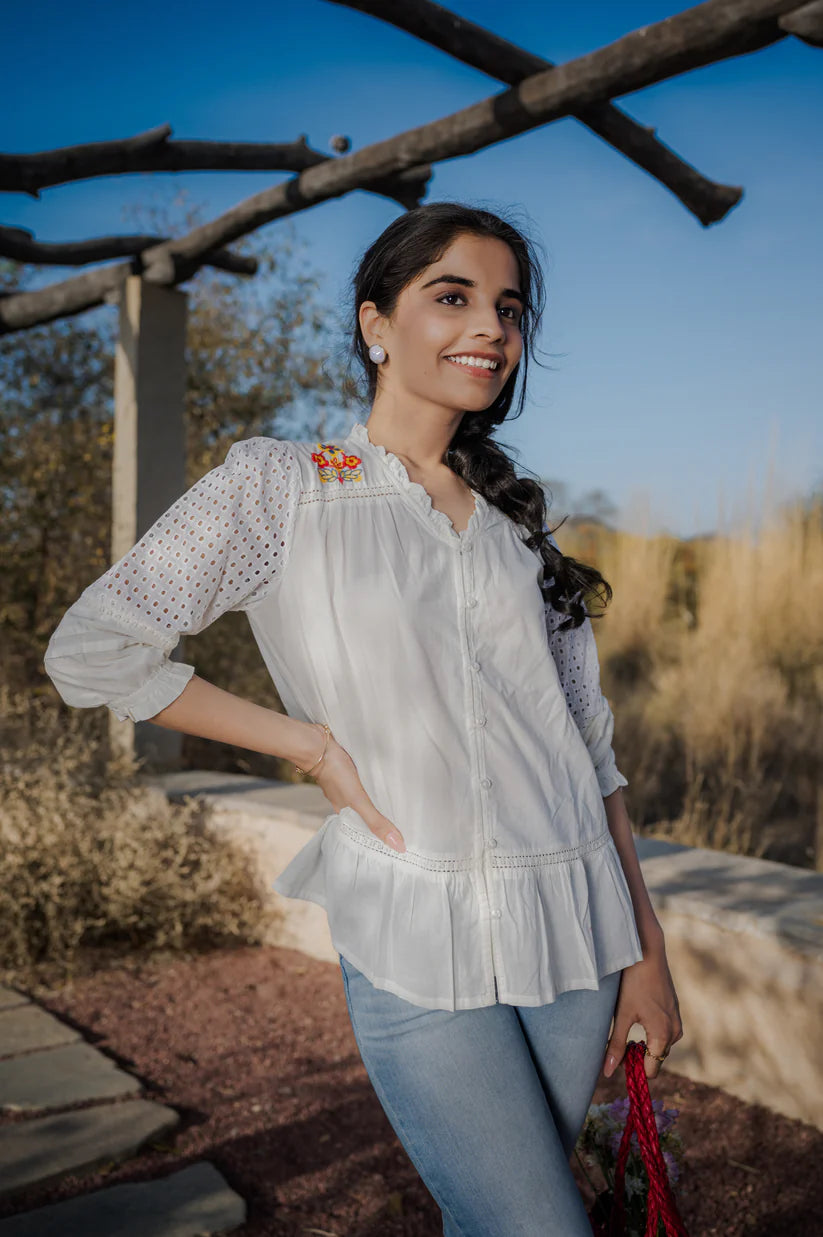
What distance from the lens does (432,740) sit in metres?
1.28

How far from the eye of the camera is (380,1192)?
2.55 m

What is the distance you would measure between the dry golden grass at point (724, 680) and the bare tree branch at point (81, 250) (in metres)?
3.19

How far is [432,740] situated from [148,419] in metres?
4.46

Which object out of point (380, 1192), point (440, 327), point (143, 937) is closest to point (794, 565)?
point (143, 937)

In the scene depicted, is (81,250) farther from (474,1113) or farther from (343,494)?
(474,1113)

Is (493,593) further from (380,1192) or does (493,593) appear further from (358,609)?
(380,1192)

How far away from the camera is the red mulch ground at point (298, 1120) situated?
2445mm

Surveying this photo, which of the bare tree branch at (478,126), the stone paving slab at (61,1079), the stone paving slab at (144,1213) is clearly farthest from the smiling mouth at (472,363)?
the stone paving slab at (61,1079)

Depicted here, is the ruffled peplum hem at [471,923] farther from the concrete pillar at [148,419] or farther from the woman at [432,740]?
the concrete pillar at [148,419]

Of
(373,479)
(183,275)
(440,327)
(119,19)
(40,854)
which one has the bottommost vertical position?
(40,854)

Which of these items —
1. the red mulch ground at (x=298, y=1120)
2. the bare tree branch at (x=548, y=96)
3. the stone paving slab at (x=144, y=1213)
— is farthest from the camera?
the bare tree branch at (x=548, y=96)

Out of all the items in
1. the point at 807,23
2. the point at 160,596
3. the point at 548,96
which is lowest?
the point at 160,596

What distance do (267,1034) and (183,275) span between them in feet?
11.7

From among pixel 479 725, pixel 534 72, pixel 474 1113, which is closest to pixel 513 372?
pixel 479 725
